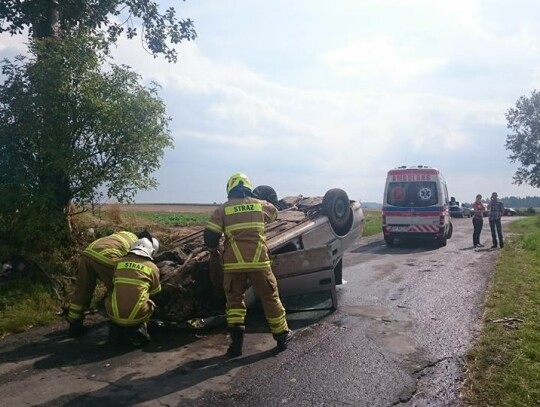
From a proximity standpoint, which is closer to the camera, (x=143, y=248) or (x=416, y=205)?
(x=143, y=248)

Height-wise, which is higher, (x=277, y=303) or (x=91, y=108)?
(x=91, y=108)

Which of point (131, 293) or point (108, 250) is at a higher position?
point (108, 250)

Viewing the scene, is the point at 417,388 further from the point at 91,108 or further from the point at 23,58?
the point at 23,58

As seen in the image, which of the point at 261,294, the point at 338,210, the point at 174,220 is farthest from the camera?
the point at 174,220

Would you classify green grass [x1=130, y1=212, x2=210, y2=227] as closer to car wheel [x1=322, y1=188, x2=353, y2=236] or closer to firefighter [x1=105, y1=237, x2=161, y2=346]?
car wheel [x1=322, y1=188, x2=353, y2=236]

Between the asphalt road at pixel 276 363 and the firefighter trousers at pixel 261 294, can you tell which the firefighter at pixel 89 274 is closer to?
the asphalt road at pixel 276 363

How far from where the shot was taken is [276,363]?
465 centimetres

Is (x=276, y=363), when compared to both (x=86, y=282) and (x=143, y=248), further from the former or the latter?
(x=86, y=282)

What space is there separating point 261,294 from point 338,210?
10.9ft

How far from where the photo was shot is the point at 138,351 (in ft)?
16.4

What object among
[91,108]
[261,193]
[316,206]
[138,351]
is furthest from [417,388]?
[91,108]

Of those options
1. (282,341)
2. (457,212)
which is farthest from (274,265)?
(457,212)

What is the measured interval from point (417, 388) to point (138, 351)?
9.21ft

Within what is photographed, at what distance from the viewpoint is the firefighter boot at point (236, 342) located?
4.86 meters
